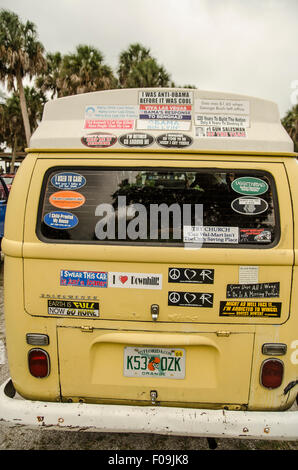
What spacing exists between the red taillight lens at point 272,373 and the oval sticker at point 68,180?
167 centimetres

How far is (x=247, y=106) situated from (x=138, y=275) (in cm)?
134

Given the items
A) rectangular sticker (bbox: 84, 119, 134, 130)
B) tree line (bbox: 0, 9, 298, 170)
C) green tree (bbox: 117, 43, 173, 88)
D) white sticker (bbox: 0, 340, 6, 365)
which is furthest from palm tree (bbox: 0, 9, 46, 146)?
rectangular sticker (bbox: 84, 119, 134, 130)

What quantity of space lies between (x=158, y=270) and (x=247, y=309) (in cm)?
62

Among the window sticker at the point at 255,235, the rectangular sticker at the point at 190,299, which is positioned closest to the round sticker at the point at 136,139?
the window sticker at the point at 255,235

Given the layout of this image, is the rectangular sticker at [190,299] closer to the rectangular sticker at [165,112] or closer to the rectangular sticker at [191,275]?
the rectangular sticker at [191,275]

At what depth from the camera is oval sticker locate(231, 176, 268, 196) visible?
201cm

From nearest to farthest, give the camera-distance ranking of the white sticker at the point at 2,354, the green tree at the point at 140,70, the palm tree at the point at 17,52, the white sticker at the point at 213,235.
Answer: the white sticker at the point at 213,235, the white sticker at the point at 2,354, the palm tree at the point at 17,52, the green tree at the point at 140,70

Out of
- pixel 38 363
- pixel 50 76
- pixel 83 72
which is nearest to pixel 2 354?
pixel 38 363

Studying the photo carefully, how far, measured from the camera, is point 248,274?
195 cm

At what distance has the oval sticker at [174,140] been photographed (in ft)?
6.58

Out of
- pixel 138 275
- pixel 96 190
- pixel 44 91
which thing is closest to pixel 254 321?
pixel 138 275

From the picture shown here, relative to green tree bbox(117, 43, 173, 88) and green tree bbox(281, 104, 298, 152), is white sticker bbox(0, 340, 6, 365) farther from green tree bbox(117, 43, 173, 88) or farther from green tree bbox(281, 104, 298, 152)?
green tree bbox(281, 104, 298, 152)

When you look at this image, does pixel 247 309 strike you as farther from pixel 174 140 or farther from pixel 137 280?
pixel 174 140

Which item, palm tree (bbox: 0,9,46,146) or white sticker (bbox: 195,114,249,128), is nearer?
white sticker (bbox: 195,114,249,128)
